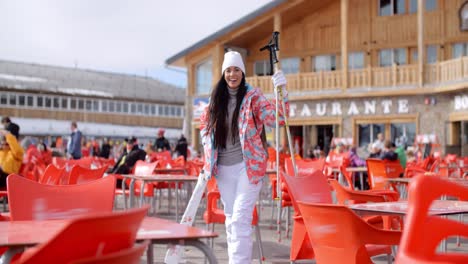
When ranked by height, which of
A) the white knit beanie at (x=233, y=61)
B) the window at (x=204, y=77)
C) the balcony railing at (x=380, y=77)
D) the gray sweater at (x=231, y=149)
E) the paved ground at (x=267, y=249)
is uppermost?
the window at (x=204, y=77)

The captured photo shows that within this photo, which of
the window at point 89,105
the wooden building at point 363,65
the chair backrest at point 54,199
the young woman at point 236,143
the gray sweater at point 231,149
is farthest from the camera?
the window at point 89,105

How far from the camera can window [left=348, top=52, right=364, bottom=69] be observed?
2683cm

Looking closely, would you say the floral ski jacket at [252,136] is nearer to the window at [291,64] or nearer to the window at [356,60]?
the window at [356,60]

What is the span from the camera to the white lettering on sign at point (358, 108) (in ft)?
77.4

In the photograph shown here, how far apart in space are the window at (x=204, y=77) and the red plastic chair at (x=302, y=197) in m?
25.1

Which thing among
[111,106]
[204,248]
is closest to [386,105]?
[204,248]

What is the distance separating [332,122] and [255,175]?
2095cm

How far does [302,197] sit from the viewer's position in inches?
168

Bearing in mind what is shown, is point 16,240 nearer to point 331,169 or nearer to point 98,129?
point 331,169

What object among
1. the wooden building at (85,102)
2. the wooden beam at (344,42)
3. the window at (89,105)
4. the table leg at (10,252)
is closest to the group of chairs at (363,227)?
the table leg at (10,252)

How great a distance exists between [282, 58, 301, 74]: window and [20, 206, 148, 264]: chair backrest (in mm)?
26686

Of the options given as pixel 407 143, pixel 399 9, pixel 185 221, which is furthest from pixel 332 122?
pixel 185 221

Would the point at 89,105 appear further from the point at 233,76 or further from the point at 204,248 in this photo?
the point at 204,248

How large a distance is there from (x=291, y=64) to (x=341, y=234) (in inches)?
1014
